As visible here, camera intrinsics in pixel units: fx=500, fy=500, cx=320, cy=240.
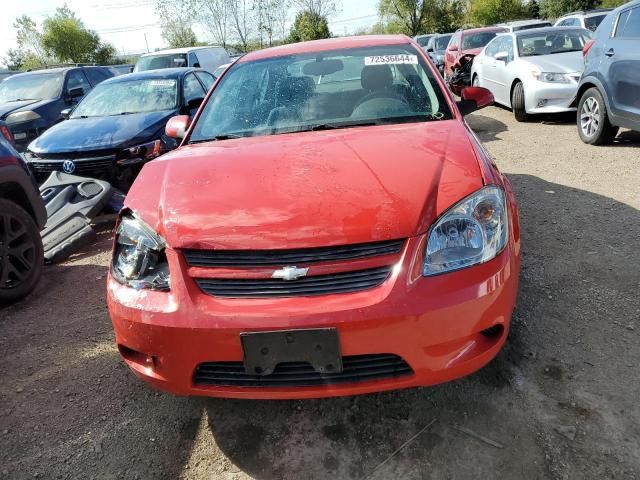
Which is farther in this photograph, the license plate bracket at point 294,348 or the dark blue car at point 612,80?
the dark blue car at point 612,80

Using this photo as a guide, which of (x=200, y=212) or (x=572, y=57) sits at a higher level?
(x=200, y=212)

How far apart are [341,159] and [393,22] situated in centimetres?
4342

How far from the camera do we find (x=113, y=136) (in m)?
5.70

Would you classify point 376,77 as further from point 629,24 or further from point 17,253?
point 629,24

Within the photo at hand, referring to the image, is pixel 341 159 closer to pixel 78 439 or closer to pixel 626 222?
pixel 78 439

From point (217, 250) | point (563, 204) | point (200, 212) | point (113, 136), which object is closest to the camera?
point (217, 250)

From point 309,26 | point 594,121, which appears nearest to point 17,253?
point 594,121

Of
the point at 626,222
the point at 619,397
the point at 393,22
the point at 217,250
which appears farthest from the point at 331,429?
the point at 393,22

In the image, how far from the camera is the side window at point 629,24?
5.72m

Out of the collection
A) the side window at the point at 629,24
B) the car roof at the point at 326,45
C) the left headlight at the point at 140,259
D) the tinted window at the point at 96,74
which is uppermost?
the car roof at the point at 326,45

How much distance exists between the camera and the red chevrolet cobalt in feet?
5.92

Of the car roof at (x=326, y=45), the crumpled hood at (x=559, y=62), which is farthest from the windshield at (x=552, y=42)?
the car roof at (x=326, y=45)

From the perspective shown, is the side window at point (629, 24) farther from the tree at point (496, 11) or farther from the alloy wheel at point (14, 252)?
the tree at point (496, 11)

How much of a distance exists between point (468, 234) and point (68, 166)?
5.08 metres
